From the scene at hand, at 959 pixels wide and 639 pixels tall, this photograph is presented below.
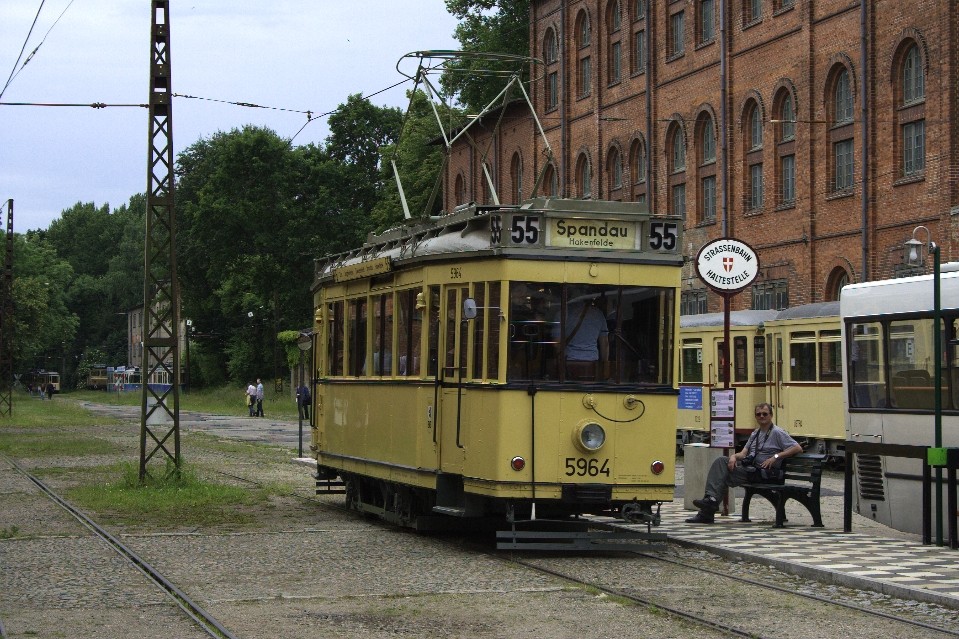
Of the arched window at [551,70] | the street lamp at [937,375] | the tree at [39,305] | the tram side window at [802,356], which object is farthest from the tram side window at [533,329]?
the tree at [39,305]

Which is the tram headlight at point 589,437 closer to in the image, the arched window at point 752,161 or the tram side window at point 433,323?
the tram side window at point 433,323

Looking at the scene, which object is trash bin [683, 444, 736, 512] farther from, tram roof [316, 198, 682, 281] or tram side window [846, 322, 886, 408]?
tram roof [316, 198, 682, 281]

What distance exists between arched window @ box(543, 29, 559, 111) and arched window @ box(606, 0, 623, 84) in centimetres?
444

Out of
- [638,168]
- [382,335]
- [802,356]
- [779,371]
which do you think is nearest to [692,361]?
[779,371]

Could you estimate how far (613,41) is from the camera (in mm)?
58688

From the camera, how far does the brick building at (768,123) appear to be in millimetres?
39938

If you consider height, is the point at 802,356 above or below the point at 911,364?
above

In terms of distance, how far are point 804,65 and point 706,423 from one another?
42.9 ft

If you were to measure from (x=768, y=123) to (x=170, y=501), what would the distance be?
98.3 ft

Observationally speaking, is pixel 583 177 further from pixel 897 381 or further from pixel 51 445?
pixel 897 381

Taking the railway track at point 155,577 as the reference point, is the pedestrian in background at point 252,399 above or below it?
above

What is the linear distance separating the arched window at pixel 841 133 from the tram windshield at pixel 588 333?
29.5 m

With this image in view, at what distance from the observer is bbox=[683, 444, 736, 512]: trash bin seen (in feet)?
61.3

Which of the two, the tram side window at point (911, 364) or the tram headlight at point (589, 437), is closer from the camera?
the tram headlight at point (589, 437)
